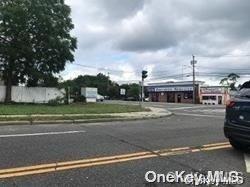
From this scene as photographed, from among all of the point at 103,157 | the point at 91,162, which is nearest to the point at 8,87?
the point at 103,157

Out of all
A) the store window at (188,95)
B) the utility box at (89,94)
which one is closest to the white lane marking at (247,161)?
Result: the utility box at (89,94)

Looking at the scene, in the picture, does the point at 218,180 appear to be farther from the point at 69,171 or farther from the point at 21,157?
the point at 21,157

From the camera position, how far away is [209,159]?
8.39 m

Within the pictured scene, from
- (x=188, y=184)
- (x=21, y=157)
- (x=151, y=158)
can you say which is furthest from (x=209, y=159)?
(x=21, y=157)

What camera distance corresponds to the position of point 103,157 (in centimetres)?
816

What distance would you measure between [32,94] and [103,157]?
3124 cm

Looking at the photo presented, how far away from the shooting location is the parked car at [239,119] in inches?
344

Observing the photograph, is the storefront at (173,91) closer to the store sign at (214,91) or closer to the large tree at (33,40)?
the store sign at (214,91)

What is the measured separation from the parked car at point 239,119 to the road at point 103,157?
0.36 metres

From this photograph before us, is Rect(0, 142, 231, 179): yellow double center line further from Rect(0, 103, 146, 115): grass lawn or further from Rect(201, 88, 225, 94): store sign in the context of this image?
Rect(201, 88, 225, 94): store sign

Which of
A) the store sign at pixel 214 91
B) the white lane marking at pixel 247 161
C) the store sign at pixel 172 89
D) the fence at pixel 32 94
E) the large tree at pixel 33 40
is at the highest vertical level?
the large tree at pixel 33 40

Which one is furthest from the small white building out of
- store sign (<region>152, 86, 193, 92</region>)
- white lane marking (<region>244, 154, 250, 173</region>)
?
white lane marking (<region>244, 154, 250, 173</region>)

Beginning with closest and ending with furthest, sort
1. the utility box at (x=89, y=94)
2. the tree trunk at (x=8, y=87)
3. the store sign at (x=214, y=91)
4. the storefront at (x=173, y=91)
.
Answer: the tree trunk at (x=8, y=87) → the utility box at (x=89, y=94) → the store sign at (x=214, y=91) → the storefront at (x=173, y=91)

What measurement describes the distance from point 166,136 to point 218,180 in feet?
16.4
